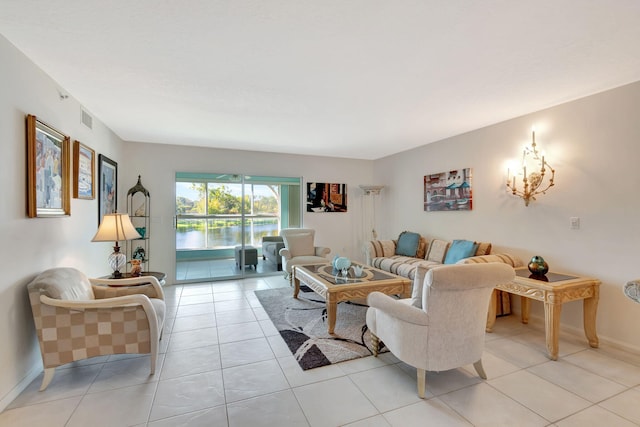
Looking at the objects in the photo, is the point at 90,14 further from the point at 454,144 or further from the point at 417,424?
the point at 454,144

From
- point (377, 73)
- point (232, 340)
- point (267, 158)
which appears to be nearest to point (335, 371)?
point (232, 340)

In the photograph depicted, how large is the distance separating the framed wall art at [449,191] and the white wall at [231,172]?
1.81 meters

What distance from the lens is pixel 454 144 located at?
14.6 feet

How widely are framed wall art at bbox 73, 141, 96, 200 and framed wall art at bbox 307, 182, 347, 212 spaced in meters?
3.60

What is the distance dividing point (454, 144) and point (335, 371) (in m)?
3.79

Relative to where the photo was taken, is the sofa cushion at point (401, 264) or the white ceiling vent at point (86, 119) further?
the sofa cushion at point (401, 264)

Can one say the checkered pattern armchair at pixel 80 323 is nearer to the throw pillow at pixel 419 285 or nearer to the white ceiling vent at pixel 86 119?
the white ceiling vent at pixel 86 119

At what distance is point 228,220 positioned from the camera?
18.0 feet

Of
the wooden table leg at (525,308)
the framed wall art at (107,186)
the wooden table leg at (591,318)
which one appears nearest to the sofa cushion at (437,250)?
the wooden table leg at (525,308)

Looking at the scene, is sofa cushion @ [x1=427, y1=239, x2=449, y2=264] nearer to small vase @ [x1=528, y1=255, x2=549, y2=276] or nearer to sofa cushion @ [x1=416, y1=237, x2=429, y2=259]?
→ sofa cushion @ [x1=416, y1=237, x2=429, y2=259]

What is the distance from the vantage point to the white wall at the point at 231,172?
4.91 meters

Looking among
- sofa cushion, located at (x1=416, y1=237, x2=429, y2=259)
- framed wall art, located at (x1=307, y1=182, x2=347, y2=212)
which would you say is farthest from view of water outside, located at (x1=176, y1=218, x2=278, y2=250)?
sofa cushion, located at (x1=416, y1=237, x2=429, y2=259)

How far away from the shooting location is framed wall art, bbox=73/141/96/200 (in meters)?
2.89

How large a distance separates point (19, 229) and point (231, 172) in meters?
3.49
